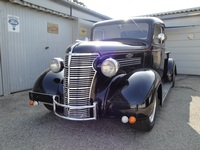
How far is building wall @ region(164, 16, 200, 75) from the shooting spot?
8.73 meters

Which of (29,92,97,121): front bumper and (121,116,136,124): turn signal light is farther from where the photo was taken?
(29,92,97,121): front bumper

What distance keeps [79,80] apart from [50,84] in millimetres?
741

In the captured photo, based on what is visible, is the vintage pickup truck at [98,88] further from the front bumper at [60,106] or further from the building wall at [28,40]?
the building wall at [28,40]

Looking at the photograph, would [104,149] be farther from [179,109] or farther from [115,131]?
[179,109]

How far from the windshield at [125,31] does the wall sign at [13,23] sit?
276 centimetres

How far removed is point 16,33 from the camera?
5.11 metres

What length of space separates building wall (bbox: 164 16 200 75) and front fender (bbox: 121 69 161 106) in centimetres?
746

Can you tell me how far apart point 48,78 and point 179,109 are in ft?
9.85

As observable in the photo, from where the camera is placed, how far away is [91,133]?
273 centimetres

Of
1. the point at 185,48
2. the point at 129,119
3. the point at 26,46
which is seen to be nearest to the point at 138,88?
the point at 129,119

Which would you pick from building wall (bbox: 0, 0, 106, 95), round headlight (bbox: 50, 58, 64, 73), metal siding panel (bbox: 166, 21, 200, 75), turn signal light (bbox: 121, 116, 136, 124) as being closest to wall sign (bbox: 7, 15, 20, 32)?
building wall (bbox: 0, 0, 106, 95)

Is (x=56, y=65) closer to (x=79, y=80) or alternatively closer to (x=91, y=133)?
(x=79, y=80)

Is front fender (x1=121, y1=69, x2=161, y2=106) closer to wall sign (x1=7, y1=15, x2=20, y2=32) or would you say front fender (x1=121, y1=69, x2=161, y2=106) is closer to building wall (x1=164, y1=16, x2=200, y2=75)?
wall sign (x1=7, y1=15, x2=20, y2=32)

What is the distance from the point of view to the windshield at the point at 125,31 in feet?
12.0
